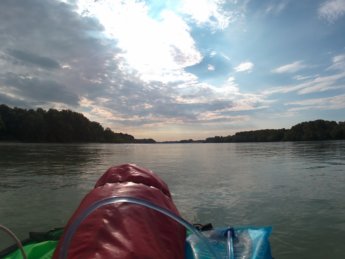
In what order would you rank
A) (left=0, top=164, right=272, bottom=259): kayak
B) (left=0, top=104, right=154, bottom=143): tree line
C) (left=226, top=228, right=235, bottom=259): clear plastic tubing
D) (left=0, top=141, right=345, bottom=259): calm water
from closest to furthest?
(left=0, top=164, right=272, bottom=259): kayak
(left=226, top=228, right=235, bottom=259): clear plastic tubing
(left=0, top=141, right=345, bottom=259): calm water
(left=0, top=104, right=154, bottom=143): tree line

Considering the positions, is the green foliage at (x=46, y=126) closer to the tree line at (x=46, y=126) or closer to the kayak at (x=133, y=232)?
the tree line at (x=46, y=126)

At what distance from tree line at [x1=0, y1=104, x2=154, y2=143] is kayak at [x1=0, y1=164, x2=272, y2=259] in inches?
4284

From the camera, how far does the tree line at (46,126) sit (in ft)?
355

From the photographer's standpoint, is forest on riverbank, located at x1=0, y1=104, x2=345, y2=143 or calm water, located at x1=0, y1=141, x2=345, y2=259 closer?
calm water, located at x1=0, y1=141, x2=345, y2=259

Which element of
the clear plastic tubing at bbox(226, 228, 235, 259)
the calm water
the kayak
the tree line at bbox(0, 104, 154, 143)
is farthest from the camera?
the tree line at bbox(0, 104, 154, 143)

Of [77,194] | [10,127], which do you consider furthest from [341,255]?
[10,127]

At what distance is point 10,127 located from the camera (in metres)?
108

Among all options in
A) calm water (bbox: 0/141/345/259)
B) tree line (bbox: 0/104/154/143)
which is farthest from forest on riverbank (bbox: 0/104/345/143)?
calm water (bbox: 0/141/345/259)

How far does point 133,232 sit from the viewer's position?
2896mm

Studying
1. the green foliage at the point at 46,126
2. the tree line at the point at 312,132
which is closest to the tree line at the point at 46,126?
the green foliage at the point at 46,126

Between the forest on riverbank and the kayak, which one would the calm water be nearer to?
the kayak

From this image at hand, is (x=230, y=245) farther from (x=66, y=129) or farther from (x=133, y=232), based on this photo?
(x=66, y=129)

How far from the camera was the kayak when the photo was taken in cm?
265

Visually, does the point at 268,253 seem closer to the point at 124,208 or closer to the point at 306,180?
the point at 124,208
